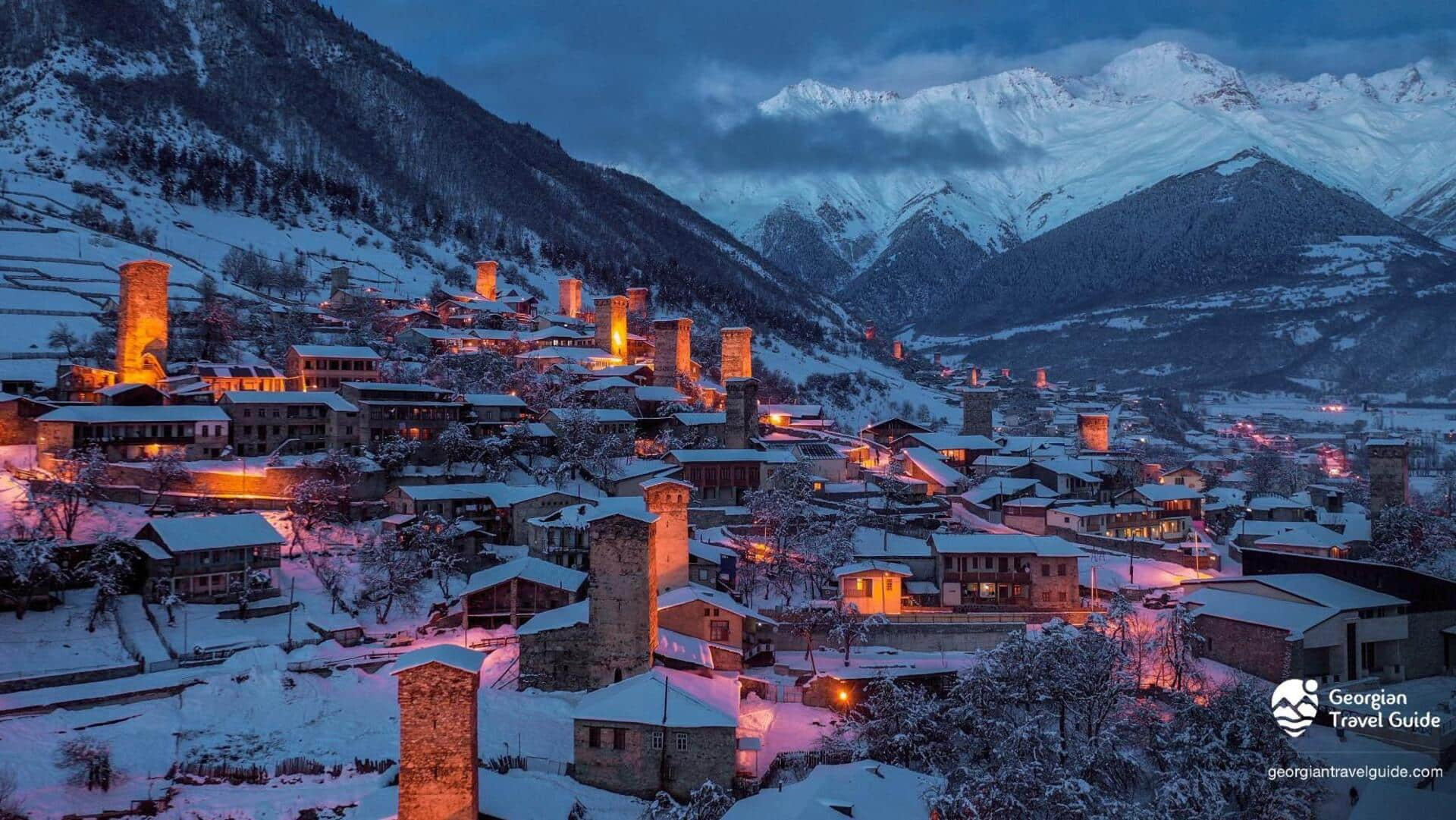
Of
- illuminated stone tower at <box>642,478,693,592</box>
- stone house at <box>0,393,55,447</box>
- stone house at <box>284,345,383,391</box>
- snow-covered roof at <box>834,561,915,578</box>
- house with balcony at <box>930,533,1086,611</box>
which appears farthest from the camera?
stone house at <box>284,345,383,391</box>

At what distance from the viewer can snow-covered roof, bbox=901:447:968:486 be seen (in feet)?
170

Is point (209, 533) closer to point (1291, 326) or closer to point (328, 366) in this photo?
point (328, 366)

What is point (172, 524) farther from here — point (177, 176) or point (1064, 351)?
point (1064, 351)

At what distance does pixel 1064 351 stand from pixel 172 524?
176593 mm

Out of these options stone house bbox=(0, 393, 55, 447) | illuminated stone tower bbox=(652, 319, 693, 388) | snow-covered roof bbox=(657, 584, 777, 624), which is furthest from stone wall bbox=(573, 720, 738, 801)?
illuminated stone tower bbox=(652, 319, 693, 388)

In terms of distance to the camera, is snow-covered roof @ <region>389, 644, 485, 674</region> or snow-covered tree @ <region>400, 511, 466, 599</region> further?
snow-covered tree @ <region>400, 511, 466, 599</region>

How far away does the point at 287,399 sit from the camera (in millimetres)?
42031

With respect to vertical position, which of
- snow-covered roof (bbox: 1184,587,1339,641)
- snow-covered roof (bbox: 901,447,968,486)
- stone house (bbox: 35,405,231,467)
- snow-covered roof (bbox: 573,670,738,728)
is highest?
stone house (bbox: 35,405,231,467)

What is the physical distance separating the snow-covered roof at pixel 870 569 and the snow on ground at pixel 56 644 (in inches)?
890

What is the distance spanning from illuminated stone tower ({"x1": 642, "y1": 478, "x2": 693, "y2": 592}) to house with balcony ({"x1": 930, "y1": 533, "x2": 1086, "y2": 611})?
35.8 ft

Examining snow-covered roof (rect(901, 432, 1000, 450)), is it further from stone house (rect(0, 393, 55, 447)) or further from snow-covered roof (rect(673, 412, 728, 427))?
stone house (rect(0, 393, 55, 447))

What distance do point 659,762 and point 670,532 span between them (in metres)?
10.4

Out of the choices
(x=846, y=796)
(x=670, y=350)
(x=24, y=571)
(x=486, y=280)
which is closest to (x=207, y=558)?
(x=24, y=571)

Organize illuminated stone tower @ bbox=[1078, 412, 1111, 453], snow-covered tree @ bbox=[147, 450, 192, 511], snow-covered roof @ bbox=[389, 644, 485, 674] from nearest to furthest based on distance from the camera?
snow-covered roof @ bbox=[389, 644, 485, 674], snow-covered tree @ bbox=[147, 450, 192, 511], illuminated stone tower @ bbox=[1078, 412, 1111, 453]
